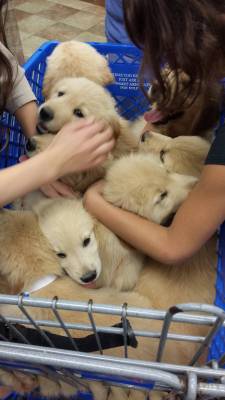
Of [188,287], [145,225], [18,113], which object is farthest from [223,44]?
[18,113]

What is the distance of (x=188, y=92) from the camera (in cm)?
114

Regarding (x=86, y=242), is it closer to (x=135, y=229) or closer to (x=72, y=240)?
(x=72, y=240)

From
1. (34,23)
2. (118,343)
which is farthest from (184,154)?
(34,23)

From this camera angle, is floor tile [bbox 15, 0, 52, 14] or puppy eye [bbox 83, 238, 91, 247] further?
floor tile [bbox 15, 0, 52, 14]

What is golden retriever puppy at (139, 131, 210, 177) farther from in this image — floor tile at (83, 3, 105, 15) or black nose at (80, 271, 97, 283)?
floor tile at (83, 3, 105, 15)

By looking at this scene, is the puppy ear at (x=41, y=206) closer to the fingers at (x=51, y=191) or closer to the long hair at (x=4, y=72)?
the fingers at (x=51, y=191)

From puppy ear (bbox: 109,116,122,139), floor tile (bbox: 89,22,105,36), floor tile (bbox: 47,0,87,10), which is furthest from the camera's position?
floor tile (bbox: 47,0,87,10)

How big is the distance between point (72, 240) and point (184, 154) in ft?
1.57

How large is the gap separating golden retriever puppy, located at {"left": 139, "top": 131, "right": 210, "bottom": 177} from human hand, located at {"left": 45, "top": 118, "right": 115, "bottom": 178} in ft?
0.72

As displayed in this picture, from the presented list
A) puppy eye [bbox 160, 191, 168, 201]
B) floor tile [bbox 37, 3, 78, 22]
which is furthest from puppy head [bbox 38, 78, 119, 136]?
floor tile [bbox 37, 3, 78, 22]

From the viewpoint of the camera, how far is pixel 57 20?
355 cm

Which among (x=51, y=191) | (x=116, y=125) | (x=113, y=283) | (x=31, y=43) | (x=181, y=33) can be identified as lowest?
(x=113, y=283)

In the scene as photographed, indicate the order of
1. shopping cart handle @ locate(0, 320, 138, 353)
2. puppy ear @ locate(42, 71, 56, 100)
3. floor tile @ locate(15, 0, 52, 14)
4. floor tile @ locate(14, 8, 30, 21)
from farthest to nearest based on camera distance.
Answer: floor tile @ locate(15, 0, 52, 14) → floor tile @ locate(14, 8, 30, 21) → puppy ear @ locate(42, 71, 56, 100) → shopping cart handle @ locate(0, 320, 138, 353)

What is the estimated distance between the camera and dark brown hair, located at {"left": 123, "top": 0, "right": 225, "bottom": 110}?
0.82 metres
